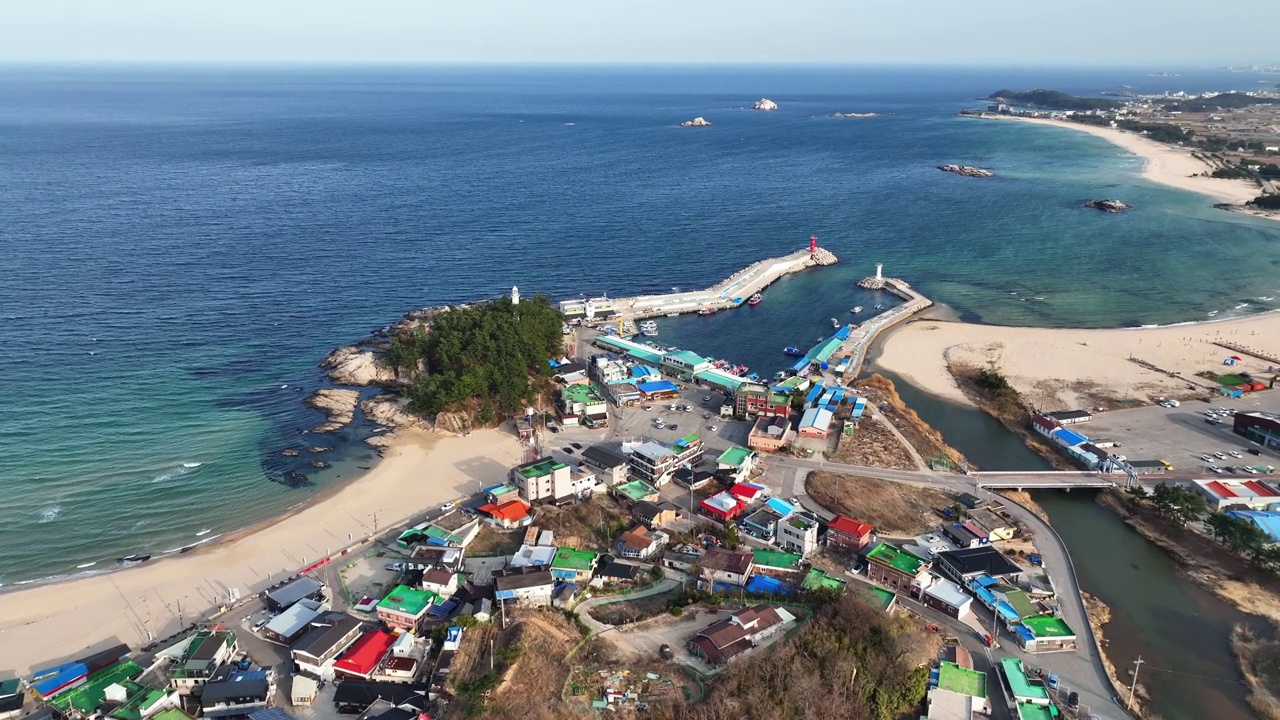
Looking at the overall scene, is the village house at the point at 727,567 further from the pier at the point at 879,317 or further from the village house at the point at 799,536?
the pier at the point at 879,317

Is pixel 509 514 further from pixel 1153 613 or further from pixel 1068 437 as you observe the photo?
pixel 1068 437

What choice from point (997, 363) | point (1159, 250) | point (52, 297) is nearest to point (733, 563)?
point (997, 363)

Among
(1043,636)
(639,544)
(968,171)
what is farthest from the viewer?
(968,171)

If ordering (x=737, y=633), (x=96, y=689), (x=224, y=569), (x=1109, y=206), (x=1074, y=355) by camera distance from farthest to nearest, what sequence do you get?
(x=1109, y=206) → (x=1074, y=355) → (x=224, y=569) → (x=737, y=633) → (x=96, y=689)

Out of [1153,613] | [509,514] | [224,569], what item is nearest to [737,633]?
[509,514]

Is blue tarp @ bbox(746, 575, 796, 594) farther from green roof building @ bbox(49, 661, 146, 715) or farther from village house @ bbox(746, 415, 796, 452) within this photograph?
green roof building @ bbox(49, 661, 146, 715)

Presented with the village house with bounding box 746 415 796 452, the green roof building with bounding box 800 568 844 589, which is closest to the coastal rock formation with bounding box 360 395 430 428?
the village house with bounding box 746 415 796 452
